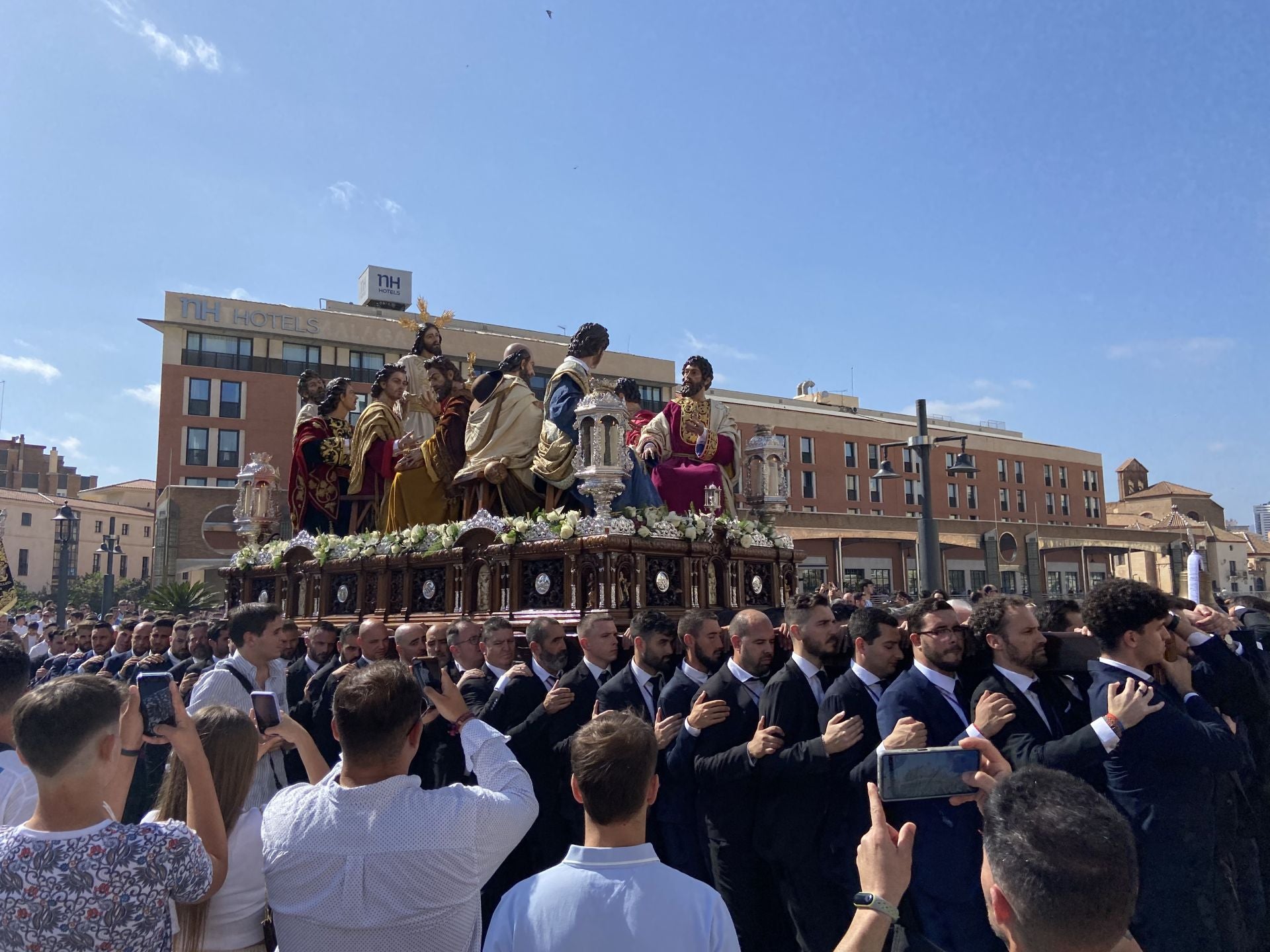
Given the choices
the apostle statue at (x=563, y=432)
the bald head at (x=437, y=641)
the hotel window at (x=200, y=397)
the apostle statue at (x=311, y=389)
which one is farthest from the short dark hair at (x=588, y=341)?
the hotel window at (x=200, y=397)

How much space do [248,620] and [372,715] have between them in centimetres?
331

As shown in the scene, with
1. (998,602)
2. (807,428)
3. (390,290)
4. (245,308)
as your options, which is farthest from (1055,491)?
(998,602)

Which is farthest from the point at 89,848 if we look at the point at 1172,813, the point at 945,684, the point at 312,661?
the point at 312,661

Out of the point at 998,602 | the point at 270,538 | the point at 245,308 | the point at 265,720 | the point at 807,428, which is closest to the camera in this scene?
the point at 265,720

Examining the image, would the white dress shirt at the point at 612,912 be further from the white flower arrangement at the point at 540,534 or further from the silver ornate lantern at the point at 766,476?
the silver ornate lantern at the point at 766,476

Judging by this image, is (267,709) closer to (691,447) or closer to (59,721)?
(59,721)

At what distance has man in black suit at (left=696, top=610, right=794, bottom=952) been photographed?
443cm

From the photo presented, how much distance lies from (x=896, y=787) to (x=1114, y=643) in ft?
7.84

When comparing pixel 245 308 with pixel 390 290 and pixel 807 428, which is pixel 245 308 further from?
pixel 807 428

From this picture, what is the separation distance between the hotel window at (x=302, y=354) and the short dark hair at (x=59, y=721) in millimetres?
45887

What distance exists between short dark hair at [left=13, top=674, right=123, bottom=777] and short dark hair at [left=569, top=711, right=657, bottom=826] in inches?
54.8

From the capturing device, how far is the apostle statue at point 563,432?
1000 cm

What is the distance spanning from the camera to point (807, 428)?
189 feet

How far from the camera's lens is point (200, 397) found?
44.8m
